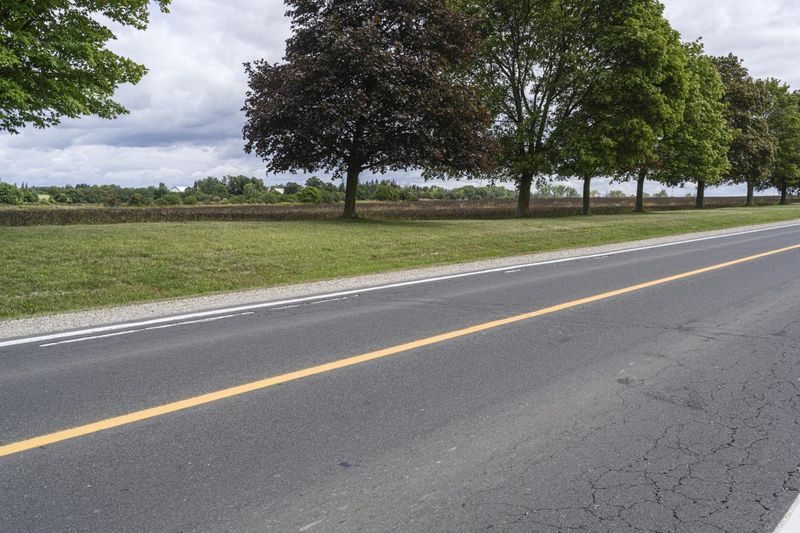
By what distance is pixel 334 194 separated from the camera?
56.3 meters

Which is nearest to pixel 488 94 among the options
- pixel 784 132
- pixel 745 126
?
pixel 745 126

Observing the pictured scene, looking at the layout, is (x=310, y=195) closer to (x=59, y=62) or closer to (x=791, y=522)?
(x=59, y=62)

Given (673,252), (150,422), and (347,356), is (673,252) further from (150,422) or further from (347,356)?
(150,422)

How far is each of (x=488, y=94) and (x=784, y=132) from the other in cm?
4441

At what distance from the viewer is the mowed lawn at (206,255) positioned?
9712 millimetres

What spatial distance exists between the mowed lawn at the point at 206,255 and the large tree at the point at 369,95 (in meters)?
4.50

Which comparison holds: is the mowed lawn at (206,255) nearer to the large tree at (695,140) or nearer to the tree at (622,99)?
the tree at (622,99)

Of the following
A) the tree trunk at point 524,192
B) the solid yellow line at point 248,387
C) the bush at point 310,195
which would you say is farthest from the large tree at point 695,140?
the solid yellow line at point 248,387

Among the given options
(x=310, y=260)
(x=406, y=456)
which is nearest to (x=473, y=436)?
(x=406, y=456)

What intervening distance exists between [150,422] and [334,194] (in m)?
53.3

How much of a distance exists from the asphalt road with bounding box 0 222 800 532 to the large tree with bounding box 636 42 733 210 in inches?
1343

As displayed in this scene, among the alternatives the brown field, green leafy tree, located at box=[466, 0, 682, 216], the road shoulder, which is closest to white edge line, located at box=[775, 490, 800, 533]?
the road shoulder

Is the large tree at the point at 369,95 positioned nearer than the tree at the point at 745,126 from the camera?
Yes

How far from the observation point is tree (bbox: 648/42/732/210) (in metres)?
38.0
